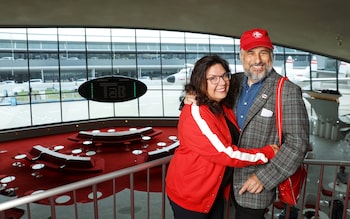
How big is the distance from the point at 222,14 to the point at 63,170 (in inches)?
296

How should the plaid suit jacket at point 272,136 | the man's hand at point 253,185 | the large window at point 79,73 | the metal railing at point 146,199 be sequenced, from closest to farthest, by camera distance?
the plaid suit jacket at point 272,136, the man's hand at point 253,185, the metal railing at point 146,199, the large window at point 79,73

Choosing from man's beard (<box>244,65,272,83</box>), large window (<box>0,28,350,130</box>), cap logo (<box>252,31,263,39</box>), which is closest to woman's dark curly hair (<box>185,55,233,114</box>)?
man's beard (<box>244,65,272,83</box>)

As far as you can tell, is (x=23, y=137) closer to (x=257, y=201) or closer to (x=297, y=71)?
(x=257, y=201)

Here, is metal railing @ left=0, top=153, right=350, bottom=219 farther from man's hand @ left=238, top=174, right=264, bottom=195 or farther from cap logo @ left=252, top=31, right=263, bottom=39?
cap logo @ left=252, top=31, right=263, bottom=39

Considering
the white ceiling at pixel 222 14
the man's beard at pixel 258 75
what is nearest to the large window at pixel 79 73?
the white ceiling at pixel 222 14

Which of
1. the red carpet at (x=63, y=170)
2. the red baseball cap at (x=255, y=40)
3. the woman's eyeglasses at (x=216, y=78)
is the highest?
the red baseball cap at (x=255, y=40)

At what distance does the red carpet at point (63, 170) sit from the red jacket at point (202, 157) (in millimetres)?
6784

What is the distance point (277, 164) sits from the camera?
1.68 meters

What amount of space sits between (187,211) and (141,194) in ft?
25.6

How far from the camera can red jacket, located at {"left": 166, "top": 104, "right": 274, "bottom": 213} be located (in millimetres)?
1659

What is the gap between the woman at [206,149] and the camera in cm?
167

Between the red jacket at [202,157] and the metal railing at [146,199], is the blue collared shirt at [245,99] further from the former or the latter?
the metal railing at [146,199]

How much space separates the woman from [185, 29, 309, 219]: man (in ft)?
0.23

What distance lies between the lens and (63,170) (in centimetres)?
1088
